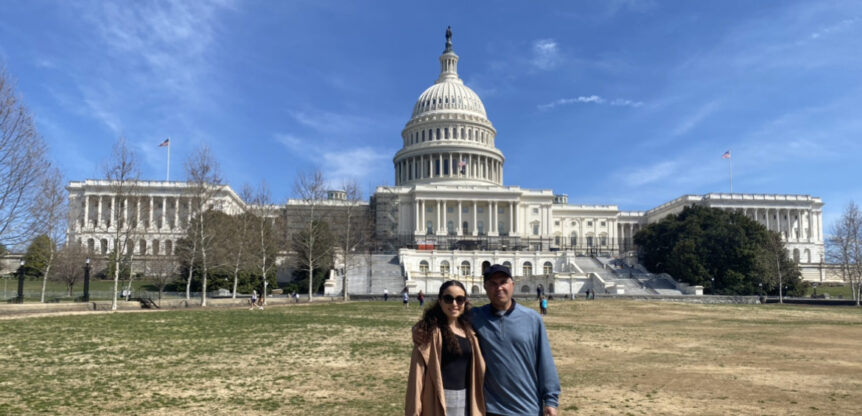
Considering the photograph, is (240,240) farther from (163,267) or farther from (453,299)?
(453,299)

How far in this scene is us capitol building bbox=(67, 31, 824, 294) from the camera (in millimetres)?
72000

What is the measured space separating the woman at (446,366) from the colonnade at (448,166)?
109m

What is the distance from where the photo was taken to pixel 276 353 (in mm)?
17688

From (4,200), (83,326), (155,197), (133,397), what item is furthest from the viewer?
(155,197)

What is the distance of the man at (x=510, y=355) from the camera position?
5.95 metres

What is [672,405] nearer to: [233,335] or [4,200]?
[233,335]

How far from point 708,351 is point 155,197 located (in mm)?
102185

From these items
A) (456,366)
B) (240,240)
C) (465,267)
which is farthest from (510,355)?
(465,267)

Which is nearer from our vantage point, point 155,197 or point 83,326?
point 83,326

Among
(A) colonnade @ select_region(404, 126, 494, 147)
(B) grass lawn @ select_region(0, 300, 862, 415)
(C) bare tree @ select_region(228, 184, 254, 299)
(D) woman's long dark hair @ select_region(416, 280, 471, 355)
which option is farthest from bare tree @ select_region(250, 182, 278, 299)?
(A) colonnade @ select_region(404, 126, 494, 147)

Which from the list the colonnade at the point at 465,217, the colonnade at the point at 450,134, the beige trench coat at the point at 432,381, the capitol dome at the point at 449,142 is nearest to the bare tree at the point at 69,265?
the colonnade at the point at 465,217

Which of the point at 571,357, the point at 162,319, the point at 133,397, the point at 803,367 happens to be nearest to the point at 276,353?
the point at 133,397

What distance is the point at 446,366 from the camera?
19.2 feet

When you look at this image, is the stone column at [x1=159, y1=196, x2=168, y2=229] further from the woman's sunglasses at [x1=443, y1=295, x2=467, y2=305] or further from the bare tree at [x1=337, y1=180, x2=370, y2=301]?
the woman's sunglasses at [x1=443, y1=295, x2=467, y2=305]
